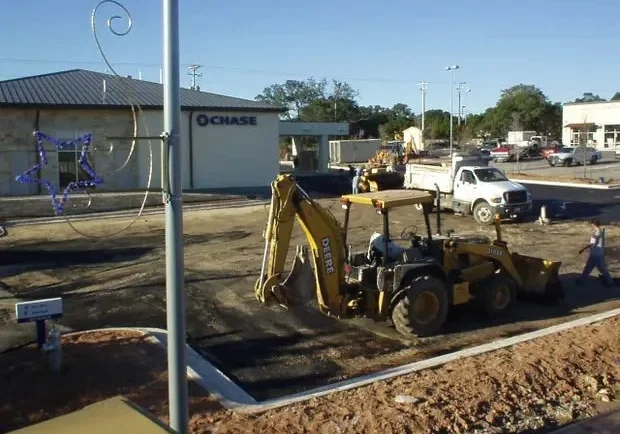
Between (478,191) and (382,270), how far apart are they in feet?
54.4

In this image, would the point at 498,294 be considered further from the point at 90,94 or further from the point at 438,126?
the point at 438,126

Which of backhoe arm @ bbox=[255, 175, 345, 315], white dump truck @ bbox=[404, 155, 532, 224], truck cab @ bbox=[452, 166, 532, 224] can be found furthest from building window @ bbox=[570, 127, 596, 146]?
backhoe arm @ bbox=[255, 175, 345, 315]

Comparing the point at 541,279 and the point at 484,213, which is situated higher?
the point at 484,213

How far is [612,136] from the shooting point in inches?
3292

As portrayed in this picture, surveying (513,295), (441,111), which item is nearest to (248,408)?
(513,295)

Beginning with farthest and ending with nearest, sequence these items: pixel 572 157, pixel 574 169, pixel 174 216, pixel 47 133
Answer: pixel 572 157, pixel 574 169, pixel 47 133, pixel 174 216

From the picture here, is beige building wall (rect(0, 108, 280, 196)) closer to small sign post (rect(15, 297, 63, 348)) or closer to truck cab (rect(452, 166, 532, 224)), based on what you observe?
truck cab (rect(452, 166, 532, 224))

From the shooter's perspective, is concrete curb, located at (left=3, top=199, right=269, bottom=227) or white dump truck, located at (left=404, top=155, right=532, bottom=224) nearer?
white dump truck, located at (left=404, top=155, right=532, bottom=224)

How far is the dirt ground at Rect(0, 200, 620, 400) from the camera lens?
34.3 ft

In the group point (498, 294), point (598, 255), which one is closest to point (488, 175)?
point (598, 255)

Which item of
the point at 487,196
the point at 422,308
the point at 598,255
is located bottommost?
the point at 422,308

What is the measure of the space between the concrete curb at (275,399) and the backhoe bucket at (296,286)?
1.43 metres

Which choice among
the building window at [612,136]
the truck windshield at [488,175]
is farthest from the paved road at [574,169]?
the truck windshield at [488,175]

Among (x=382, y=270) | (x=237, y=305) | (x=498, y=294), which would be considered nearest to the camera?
(x=382, y=270)
